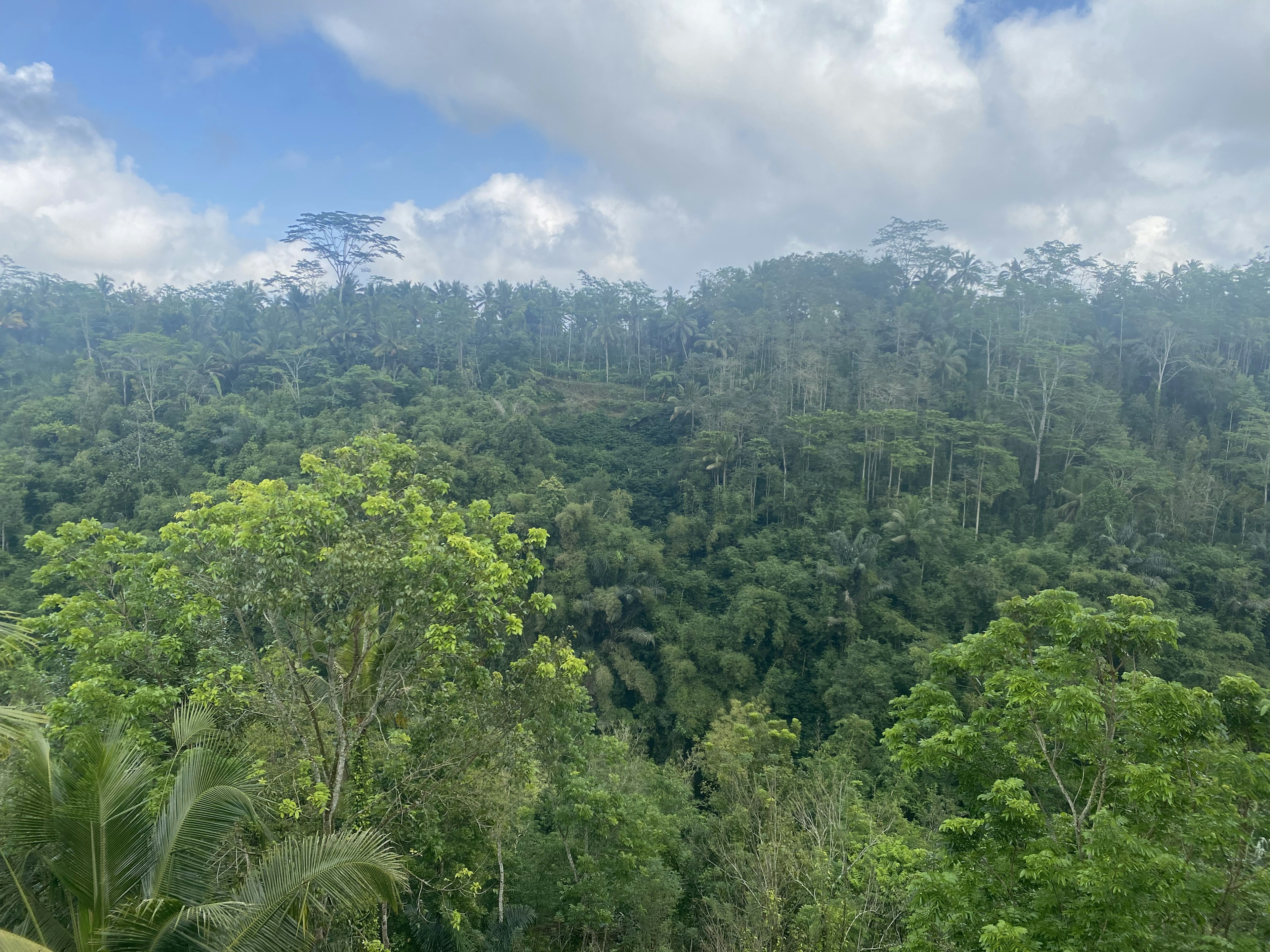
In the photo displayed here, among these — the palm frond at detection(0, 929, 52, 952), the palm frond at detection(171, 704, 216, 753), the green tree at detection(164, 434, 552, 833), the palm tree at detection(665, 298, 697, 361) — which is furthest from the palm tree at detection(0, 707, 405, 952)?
the palm tree at detection(665, 298, 697, 361)

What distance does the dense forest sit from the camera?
4.77 m

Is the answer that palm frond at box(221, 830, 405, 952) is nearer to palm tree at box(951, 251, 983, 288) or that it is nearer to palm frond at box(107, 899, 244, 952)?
palm frond at box(107, 899, 244, 952)

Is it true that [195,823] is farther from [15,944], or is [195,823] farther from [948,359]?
[948,359]

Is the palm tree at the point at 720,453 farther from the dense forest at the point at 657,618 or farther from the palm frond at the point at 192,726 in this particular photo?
the palm frond at the point at 192,726

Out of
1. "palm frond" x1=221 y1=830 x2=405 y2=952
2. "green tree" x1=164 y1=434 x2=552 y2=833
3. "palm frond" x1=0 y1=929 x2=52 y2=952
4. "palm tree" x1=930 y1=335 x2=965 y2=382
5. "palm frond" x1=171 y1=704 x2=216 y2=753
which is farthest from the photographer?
"palm tree" x1=930 y1=335 x2=965 y2=382

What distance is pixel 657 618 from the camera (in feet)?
77.4

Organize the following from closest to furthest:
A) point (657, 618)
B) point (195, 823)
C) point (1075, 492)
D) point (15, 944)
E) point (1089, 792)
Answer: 1. point (15, 944)
2. point (195, 823)
3. point (1089, 792)
4. point (657, 618)
5. point (1075, 492)

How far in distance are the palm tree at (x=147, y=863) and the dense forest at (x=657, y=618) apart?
0.11 feet

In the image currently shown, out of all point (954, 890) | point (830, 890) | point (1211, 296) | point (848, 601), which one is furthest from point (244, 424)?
point (1211, 296)

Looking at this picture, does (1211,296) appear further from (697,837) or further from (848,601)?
(697,837)

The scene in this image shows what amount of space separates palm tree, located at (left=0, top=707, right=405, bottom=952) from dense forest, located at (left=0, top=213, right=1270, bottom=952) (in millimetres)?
35

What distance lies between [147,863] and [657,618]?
1987 centimetres

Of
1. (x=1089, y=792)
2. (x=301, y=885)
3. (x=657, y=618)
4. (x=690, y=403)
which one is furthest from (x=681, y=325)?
(x=301, y=885)

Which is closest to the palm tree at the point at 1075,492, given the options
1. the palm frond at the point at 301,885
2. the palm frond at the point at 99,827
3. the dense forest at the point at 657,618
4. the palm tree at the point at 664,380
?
the dense forest at the point at 657,618
